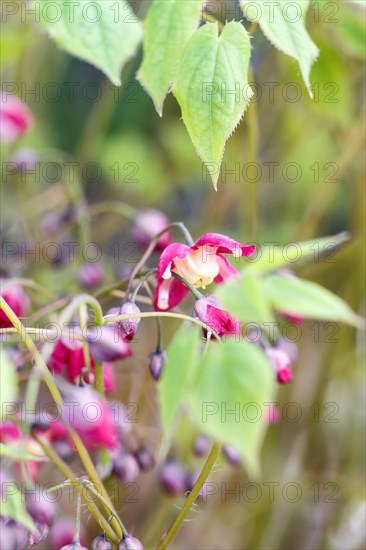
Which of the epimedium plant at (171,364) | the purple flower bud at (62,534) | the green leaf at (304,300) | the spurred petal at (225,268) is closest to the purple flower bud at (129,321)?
the epimedium plant at (171,364)

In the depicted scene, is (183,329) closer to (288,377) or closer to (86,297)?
(86,297)

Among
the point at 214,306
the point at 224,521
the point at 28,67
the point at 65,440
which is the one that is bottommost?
the point at 224,521

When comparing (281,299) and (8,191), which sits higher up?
(281,299)

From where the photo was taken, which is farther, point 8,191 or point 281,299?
point 8,191

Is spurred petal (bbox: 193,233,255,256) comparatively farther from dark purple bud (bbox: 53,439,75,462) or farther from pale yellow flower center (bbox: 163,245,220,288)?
dark purple bud (bbox: 53,439,75,462)

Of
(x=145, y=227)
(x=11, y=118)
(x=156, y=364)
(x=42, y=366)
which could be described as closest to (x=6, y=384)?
(x=42, y=366)

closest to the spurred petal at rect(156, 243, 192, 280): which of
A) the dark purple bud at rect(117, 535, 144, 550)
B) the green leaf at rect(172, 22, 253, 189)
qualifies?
the green leaf at rect(172, 22, 253, 189)

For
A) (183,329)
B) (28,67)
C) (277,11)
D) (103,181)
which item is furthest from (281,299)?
(103,181)
